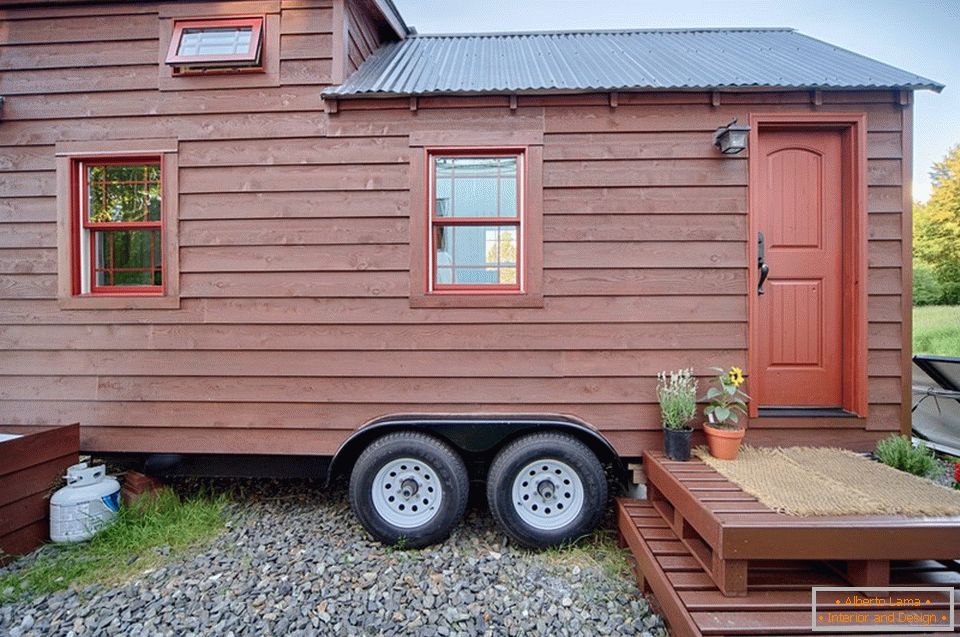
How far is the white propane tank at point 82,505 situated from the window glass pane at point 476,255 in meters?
2.75

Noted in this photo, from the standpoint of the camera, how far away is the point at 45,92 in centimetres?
297

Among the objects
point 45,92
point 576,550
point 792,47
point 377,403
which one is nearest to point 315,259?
point 377,403

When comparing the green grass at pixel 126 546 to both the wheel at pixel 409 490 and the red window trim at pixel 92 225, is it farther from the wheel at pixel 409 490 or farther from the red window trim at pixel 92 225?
the red window trim at pixel 92 225

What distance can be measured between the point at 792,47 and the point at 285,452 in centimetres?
528

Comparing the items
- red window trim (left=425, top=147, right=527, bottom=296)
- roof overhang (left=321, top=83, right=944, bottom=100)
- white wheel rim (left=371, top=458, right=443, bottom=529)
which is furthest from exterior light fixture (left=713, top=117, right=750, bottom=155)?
white wheel rim (left=371, top=458, right=443, bottom=529)

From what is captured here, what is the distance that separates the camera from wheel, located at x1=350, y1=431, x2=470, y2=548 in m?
2.59

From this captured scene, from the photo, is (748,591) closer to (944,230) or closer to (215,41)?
(215,41)

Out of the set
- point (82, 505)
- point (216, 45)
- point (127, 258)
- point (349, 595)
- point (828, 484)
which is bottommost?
point (349, 595)

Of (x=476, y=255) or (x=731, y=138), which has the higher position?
(x=731, y=138)

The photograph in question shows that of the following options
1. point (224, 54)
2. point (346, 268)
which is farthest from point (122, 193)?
point (346, 268)

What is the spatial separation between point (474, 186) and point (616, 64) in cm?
162

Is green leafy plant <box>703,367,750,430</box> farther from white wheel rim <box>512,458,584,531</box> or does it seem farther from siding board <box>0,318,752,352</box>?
A: white wheel rim <box>512,458,584,531</box>

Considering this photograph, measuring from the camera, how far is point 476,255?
291cm

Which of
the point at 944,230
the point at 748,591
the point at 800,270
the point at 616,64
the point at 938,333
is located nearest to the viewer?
the point at 748,591
